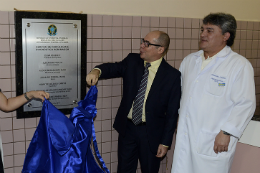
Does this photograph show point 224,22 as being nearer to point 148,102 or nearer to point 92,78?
point 148,102

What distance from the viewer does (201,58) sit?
252cm

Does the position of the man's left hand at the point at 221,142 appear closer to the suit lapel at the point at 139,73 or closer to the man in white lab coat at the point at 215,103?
the man in white lab coat at the point at 215,103

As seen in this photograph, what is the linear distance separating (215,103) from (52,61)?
148 cm

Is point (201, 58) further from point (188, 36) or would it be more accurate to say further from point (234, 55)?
point (188, 36)

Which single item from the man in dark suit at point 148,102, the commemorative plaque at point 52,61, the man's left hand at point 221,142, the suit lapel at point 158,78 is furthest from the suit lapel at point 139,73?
the man's left hand at point 221,142

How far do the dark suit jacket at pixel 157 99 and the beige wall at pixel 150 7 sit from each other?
0.62 metres

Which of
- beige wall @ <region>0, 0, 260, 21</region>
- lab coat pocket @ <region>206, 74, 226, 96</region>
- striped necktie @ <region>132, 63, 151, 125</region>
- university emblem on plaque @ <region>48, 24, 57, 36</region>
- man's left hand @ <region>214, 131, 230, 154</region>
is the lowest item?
man's left hand @ <region>214, 131, 230, 154</region>

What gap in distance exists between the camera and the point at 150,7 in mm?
3125

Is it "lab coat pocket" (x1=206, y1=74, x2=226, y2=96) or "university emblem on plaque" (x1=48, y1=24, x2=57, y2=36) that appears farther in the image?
"university emblem on plaque" (x1=48, y1=24, x2=57, y2=36)

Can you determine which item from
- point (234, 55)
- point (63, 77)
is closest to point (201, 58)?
point (234, 55)

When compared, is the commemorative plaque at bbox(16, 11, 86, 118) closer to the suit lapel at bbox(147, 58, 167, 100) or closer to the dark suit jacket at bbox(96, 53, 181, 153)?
the dark suit jacket at bbox(96, 53, 181, 153)

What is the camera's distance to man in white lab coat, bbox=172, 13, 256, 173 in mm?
2229

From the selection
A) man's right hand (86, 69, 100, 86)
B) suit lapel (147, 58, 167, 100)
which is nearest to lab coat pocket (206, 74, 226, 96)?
suit lapel (147, 58, 167, 100)

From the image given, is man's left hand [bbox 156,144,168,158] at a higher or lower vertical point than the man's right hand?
lower
